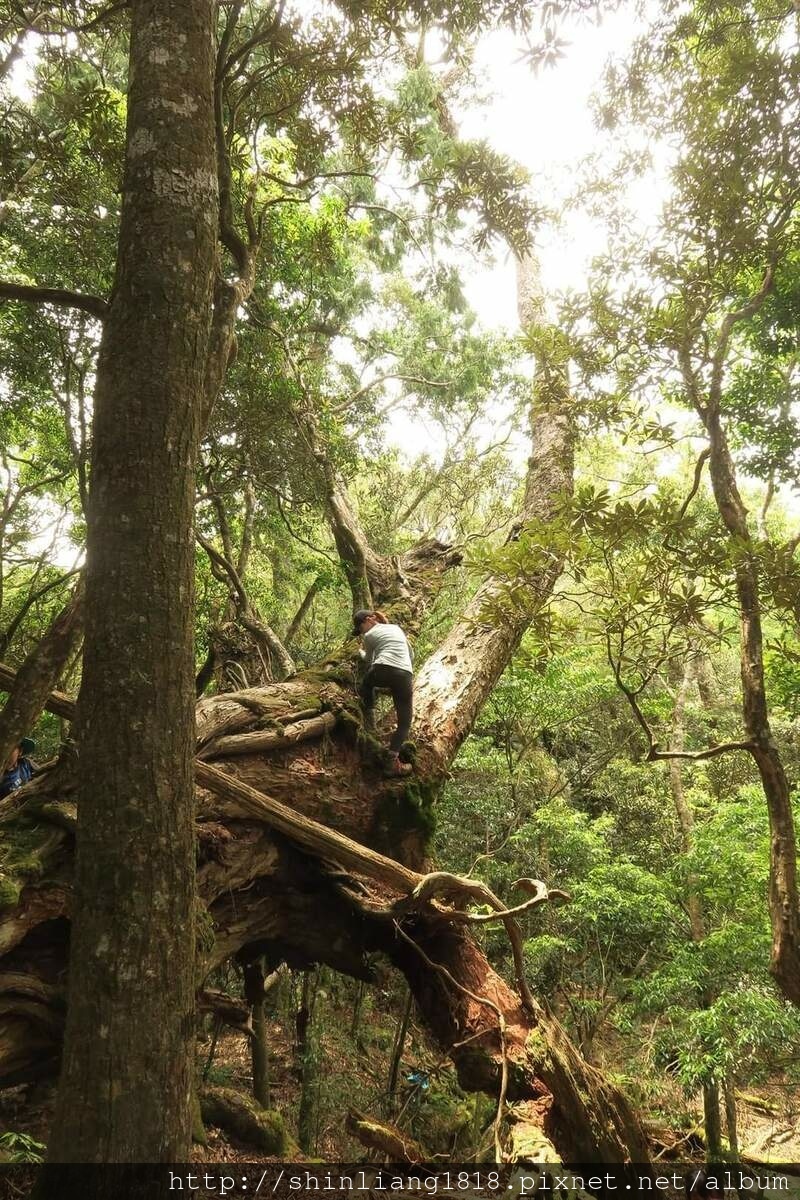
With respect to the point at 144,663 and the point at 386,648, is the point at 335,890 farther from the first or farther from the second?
→ the point at 144,663

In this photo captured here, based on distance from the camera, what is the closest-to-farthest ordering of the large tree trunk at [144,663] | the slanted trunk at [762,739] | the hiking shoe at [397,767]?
the large tree trunk at [144,663]
the slanted trunk at [762,739]
the hiking shoe at [397,767]

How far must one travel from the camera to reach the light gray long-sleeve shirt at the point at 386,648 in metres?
4.48

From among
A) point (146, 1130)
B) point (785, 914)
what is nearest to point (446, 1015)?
point (785, 914)

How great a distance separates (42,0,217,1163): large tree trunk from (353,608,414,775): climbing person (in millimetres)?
2676

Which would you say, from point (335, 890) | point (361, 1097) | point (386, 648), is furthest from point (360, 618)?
point (361, 1097)

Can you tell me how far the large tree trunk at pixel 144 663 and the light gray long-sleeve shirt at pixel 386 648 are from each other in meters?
2.68

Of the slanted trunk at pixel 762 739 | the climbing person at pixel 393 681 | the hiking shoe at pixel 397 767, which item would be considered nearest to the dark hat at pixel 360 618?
the climbing person at pixel 393 681

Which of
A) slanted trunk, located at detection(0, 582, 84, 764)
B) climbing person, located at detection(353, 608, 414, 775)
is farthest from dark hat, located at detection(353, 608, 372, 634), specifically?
slanted trunk, located at detection(0, 582, 84, 764)

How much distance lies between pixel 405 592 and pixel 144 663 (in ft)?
14.8

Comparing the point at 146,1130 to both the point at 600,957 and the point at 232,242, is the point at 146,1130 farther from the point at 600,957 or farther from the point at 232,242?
the point at 600,957

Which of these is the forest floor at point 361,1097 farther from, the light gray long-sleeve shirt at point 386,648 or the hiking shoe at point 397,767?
the light gray long-sleeve shirt at point 386,648

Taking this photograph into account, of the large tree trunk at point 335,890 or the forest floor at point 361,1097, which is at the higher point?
the large tree trunk at point 335,890

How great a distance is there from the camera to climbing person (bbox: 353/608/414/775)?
4.43 meters

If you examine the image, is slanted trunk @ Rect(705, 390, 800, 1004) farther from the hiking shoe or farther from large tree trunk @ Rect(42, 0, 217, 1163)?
large tree trunk @ Rect(42, 0, 217, 1163)
